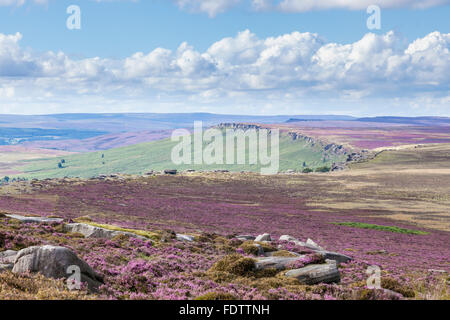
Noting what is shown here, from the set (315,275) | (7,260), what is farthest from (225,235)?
(7,260)

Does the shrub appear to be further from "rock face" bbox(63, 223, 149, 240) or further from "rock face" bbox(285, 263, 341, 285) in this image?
"rock face" bbox(63, 223, 149, 240)

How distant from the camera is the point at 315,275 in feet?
58.9

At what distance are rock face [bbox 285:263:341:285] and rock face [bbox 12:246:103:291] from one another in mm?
8451

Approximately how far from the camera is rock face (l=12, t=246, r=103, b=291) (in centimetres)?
1344

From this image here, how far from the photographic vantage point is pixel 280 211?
278ft

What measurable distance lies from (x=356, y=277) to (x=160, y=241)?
1355 centimetres

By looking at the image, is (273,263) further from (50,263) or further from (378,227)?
(378,227)

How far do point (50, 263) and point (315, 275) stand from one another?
1085 centimetres

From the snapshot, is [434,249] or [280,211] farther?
[280,211]

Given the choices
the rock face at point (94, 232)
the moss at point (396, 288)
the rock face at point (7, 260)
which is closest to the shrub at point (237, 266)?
the moss at point (396, 288)

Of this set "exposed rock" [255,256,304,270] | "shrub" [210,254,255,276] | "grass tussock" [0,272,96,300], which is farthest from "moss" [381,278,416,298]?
"grass tussock" [0,272,96,300]
